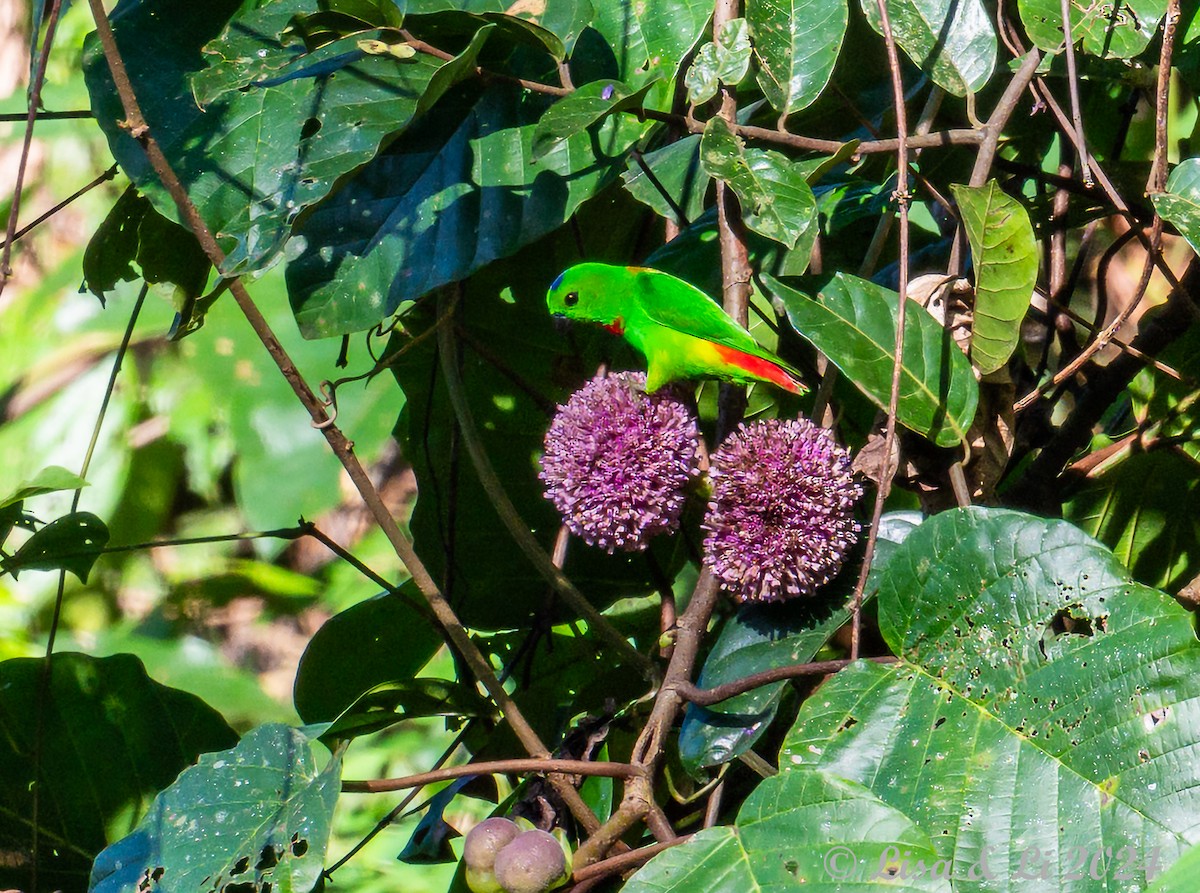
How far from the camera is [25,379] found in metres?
3.30

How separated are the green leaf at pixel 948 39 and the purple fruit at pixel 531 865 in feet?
2.54

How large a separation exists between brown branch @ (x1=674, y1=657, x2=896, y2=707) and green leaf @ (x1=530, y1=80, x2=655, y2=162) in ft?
1.54

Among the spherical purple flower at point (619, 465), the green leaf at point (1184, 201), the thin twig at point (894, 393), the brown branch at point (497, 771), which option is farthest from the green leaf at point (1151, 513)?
the brown branch at point (497, 771)

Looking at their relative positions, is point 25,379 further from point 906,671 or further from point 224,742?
point 906,671

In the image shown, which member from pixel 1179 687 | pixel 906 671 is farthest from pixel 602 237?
pixel 1179 687

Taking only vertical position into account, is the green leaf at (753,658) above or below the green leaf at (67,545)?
above

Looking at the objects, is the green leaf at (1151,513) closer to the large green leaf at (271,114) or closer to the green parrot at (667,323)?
the green parrot at (667,323)

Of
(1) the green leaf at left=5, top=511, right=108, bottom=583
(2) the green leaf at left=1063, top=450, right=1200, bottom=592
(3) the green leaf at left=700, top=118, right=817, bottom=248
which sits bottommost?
(1) the green leaf at left=5, top=511, right=108, bottom=583

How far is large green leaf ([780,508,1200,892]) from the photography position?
760 mm

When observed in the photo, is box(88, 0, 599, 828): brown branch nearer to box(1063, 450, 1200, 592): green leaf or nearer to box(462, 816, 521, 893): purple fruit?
box(462, 816, 521, 893): purple fruit

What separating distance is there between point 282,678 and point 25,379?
1.27m

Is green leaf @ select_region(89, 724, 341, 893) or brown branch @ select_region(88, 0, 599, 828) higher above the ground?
brown branch @ select_region(88, 0, 599, 828)

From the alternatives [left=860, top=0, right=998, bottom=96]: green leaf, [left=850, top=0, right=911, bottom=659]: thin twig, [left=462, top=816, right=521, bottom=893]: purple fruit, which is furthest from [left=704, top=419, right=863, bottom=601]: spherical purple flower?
[left=860, top=0, right=998, bottom=96]: green leaf

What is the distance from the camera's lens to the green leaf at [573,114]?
36.3 inches
